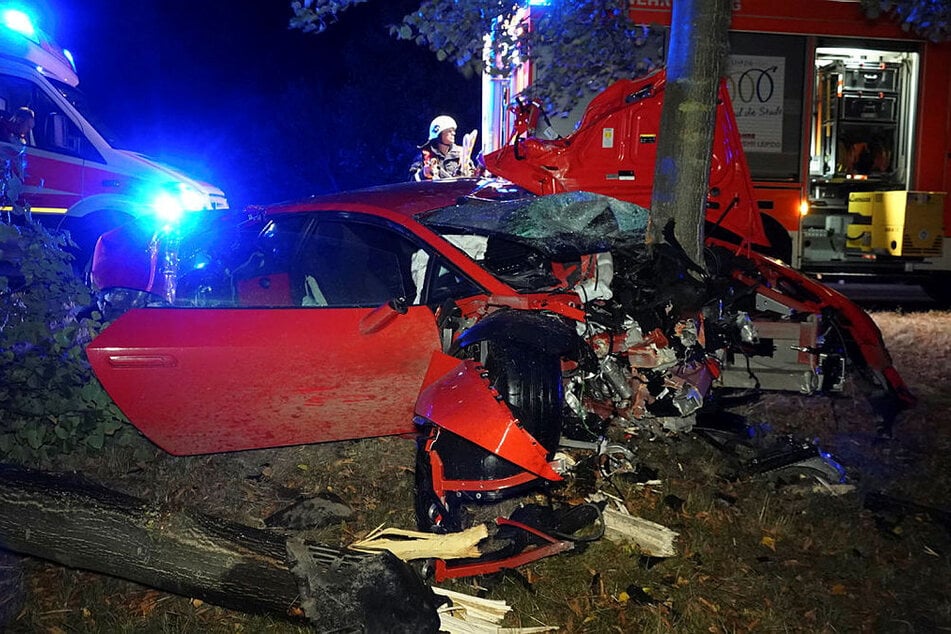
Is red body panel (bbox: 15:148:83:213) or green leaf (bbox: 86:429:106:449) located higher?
red body panel (bbox: 15:148:83:213)

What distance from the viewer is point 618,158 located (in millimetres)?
5094

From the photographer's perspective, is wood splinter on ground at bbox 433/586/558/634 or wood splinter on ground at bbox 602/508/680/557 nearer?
wood splinter on ground at bbox 433/586/558/634

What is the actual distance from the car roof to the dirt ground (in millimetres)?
1300

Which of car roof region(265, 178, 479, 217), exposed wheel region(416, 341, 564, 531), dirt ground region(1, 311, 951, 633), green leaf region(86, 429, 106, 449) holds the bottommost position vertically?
dirt ground region(1, 311, 951, 633)

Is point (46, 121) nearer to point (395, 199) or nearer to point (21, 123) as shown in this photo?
point (21, 123)

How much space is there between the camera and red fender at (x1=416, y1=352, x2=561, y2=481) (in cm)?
287

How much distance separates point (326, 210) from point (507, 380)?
1.55m

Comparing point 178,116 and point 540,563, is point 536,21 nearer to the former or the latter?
point 540,563

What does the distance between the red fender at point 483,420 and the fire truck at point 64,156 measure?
588cm

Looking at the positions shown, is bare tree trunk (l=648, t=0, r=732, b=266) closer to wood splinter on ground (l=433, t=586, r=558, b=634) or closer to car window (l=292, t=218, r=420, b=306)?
car window (l=292, t=218, r=420, b=306)

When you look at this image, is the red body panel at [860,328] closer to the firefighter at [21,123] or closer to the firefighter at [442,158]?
the firefighter at [442,158]

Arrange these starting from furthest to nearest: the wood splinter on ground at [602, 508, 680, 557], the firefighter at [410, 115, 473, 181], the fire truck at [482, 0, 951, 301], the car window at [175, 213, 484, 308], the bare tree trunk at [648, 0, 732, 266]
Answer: the fire truck at [482, 0, 951, 301], the firefighter at [410, 115, 473, 181], the bare tree trunk at [648, 0, 732, 266], the car window at [175, 213, 484, 308], the wood splinter on ground at [602, 508, 680, 557]

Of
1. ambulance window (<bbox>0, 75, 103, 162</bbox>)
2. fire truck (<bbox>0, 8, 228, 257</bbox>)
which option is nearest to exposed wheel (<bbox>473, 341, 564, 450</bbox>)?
fire truck (<bbox>0, 8, 228, 257</bbox>)

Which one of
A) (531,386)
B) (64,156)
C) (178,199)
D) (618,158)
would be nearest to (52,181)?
(64,156)
